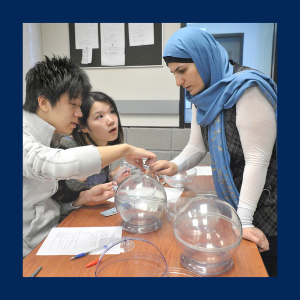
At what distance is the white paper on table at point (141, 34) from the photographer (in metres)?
1.12

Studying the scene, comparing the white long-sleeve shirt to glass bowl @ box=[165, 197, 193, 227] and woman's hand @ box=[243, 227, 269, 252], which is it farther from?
glass bowl @ box=[165, 197, 193, 227]

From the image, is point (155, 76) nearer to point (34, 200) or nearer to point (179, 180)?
point (179, 180)

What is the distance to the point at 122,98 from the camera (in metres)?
1.47

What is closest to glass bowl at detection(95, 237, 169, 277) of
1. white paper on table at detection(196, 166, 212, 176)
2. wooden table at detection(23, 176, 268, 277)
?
wooden table at detection(23, 176, 268, 277)

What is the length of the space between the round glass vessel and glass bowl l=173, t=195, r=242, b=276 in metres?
0.16

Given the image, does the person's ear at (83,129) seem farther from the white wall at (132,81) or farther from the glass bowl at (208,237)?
the glass bowl at (208,237)

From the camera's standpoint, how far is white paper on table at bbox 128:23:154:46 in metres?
1.12

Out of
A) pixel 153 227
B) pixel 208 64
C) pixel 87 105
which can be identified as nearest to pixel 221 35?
pixel 208 64

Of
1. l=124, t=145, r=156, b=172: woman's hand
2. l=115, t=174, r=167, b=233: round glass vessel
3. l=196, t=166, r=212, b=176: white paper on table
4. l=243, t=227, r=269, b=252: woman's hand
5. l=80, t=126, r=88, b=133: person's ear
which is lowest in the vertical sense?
l=196, t=166, r=212, b=176: white paper on table

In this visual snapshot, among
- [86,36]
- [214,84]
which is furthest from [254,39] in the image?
[86,36]

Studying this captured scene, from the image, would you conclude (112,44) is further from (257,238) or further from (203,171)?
(257,238)

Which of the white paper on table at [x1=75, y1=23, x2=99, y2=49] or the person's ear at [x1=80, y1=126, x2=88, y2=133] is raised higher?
the white paper on table at [x1=75, y1=23, x2=99, y2=49]

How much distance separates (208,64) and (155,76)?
64 centimetres

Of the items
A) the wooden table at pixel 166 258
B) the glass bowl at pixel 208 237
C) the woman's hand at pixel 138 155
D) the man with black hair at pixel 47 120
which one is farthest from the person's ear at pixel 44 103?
the glass bowl at pixel 208 237
